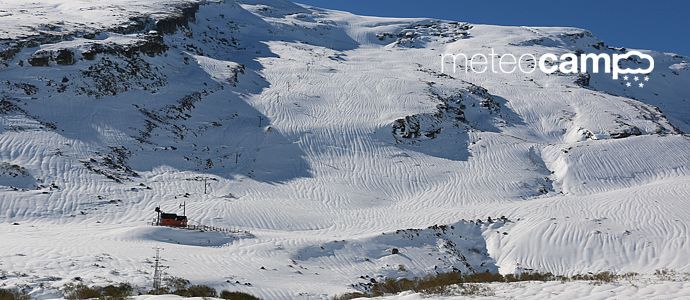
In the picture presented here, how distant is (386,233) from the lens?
33438 millimetres

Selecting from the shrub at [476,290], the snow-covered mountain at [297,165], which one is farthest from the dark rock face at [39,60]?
the shrub at [476,290]

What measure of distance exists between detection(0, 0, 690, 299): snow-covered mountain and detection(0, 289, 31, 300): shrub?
2.57 ft

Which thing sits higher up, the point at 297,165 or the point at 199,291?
the point at 199,291

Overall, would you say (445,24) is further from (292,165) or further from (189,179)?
(189,179)

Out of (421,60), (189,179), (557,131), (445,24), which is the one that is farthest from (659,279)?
(445,24)

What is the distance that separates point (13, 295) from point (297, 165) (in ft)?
102

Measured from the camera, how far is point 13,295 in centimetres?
1680

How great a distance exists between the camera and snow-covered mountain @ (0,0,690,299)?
96.8ft

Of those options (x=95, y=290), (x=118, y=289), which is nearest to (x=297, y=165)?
(x=118, y=289)

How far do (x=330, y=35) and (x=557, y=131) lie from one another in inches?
2051

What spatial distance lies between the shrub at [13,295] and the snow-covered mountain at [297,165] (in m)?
0.78

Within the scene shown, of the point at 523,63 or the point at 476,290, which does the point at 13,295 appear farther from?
the point at 523,63

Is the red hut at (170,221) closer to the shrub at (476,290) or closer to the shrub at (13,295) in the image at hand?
the shrub at (13,295)

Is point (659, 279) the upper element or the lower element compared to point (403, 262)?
upper
